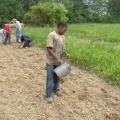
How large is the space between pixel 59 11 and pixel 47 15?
1.15 metres

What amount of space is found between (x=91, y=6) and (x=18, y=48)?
42076 mm

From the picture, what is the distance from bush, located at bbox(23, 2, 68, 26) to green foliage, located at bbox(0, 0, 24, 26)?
8022 millimetres

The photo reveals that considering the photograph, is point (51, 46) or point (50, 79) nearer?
point (51, 46)

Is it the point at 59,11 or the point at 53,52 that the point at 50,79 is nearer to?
the point at 53,52

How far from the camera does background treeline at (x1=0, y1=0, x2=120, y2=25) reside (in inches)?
1403

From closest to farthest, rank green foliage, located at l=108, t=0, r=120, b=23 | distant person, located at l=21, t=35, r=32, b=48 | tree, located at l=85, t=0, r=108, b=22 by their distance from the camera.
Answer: distant person, located at l=21, t=35, r=32, b=48 < tree, located at l=85, t=0, r=108, b=22 < green foliage, located at l=108, t=0, r=120, b=23

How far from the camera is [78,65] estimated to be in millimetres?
11352

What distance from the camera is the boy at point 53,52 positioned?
7.14 meters

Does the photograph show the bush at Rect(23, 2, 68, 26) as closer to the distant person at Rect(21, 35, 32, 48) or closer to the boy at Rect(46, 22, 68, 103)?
the distant person at Rect(21, 35, 32, 48)

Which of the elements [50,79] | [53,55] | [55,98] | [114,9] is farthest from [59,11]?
[53,55]

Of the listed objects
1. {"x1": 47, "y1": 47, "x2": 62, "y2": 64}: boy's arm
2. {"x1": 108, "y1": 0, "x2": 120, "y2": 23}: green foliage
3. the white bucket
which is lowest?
{"x1": 108, "y1": 0, "x2": 120, "y2": 23}: green foliage

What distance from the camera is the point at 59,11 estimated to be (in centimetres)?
3512

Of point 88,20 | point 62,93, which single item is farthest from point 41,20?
point 62,93

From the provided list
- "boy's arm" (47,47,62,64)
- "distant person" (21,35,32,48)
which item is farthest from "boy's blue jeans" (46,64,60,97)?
"distant person" (21,35,32,48)
